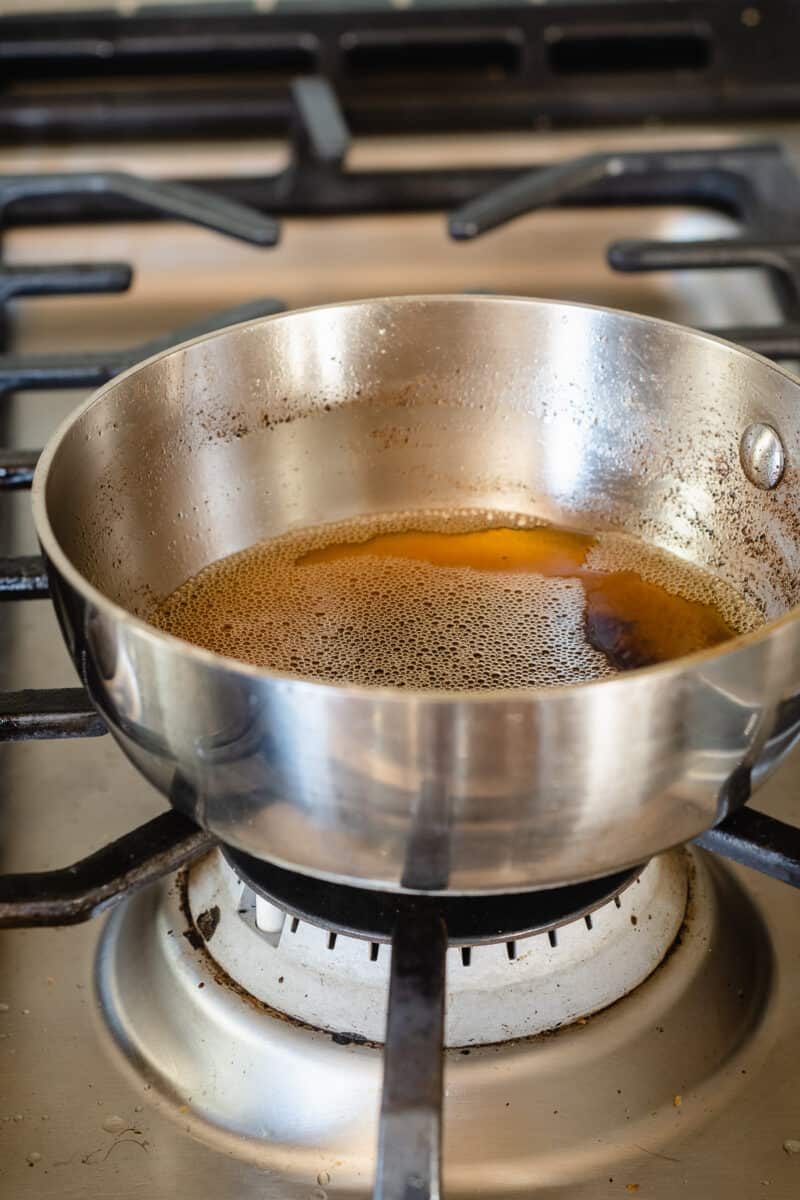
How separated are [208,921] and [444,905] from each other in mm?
89

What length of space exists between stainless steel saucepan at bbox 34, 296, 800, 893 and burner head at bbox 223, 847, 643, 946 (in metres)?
0.04

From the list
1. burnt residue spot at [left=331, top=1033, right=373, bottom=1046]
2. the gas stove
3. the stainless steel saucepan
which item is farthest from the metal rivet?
burnt residue spot at [left=331, top=1033, right=373, bottom=1046]

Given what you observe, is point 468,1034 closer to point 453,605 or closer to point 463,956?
point 463,956

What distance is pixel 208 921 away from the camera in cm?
44

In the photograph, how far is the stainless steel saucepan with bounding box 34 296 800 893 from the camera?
32cm

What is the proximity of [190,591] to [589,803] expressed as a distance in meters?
0.28

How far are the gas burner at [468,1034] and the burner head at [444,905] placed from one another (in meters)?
0.01

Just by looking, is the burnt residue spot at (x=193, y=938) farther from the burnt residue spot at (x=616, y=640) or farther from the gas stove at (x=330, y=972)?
the burnt residue spot at (x=616, y=640)

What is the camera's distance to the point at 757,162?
86cm

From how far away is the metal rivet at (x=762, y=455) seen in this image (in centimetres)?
52

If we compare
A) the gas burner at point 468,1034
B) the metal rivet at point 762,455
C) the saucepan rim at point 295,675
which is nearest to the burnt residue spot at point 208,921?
the gas burner at point 468,1034

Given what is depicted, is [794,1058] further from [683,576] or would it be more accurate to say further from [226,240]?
[226,240]

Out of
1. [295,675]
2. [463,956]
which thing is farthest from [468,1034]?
[295,675]

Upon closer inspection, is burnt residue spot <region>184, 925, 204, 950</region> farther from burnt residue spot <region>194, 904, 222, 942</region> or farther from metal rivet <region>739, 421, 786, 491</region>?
metal rivet <region>739, 421, 786, 491</region>
